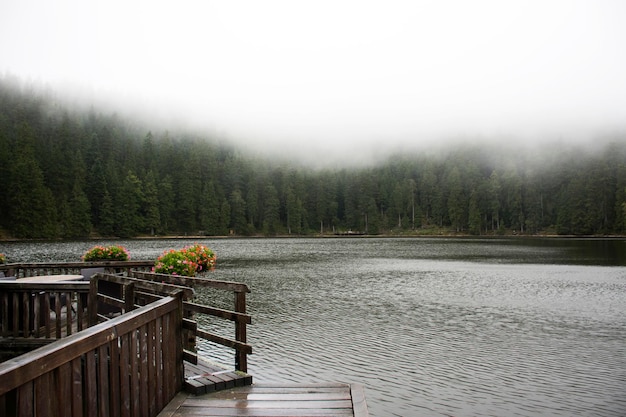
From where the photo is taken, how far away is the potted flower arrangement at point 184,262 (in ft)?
43.1

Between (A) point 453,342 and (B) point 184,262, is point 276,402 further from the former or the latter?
(A) point 453,342

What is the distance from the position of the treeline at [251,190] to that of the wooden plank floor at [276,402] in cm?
10479

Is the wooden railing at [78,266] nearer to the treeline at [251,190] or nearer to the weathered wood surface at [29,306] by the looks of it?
the weathered wood surface at [29,306]

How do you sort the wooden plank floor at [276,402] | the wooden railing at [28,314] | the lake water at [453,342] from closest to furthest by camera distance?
the wooden plank floor at [276,402]
the wooden railing at [28,314]
the lake water at [453,342]

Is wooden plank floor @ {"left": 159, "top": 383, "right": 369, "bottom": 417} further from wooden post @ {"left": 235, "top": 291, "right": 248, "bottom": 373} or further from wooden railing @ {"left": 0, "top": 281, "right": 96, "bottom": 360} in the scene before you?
wooden railing @ {"left": 0, "top": 281, "right": 96, "bottom": 360}

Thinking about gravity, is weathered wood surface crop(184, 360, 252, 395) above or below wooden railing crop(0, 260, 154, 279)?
below

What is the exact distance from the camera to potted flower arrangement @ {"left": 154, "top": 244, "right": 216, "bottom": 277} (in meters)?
13.1

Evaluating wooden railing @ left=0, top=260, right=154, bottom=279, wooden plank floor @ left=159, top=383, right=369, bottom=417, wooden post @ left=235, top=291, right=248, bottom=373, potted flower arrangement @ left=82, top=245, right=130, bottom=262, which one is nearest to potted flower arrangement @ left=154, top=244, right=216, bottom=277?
wooden railing @ left=0, top=260, right=154, bottom=279

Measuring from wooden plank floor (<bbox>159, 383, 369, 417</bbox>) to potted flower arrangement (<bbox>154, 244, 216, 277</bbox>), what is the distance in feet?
24.0

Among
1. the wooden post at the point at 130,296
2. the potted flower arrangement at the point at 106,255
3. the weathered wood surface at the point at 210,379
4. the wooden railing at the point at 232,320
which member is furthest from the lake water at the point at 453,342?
the potted flower arrangement at the point at 106,255

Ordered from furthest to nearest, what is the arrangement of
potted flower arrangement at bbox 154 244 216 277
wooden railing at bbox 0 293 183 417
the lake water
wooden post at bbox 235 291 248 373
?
potted flower arrangement at bbox 154 244 216 277
the lake water
wooden post at bbox 235 291 248 373
wooden railing at bbox 0 293 183 417

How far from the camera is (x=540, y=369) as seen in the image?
40.2 ft

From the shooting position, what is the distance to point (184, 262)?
1338 cm

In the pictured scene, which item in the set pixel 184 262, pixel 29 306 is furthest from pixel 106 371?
pixel 184 262
